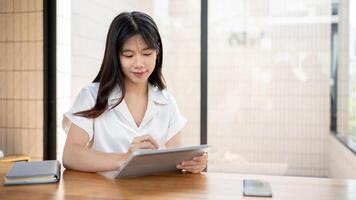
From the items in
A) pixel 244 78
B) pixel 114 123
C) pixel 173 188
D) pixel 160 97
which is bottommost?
pixel 173 188

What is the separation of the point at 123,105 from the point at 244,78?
1707 millimetres

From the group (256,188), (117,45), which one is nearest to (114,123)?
(117,45)

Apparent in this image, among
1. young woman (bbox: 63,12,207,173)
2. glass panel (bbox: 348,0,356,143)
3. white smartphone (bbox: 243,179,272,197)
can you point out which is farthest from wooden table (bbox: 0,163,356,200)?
glass panel (bbox: 348,0,356,143)

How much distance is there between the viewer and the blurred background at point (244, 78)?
3.05 m

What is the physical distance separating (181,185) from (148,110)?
0.50m

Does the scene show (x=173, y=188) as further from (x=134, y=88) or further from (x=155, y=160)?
(x=134, y=88)

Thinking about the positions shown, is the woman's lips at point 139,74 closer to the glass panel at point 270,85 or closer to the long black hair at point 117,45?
the long black hair at point 117,45

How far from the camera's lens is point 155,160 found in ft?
4.21

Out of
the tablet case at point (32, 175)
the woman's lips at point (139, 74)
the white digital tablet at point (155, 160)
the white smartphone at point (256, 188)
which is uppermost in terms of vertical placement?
the woman's lips at point (139, 74)

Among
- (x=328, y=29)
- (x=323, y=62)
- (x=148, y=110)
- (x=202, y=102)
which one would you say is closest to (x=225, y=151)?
(x=202, y=102)

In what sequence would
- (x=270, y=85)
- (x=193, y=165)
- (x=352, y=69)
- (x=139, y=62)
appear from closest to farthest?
1. (x=193, y=165)
2. (x=139, y=62)
3. (x=352, y=69)
4. (x=270, y=85)

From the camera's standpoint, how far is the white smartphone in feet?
3.74

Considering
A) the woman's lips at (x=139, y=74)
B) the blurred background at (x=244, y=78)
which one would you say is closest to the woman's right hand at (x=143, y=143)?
the woman's lips at (x=139, y=74)

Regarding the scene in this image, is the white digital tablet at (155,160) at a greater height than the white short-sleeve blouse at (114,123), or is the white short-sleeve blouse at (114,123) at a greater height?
the white short-sleeve blouse at (114,123)
